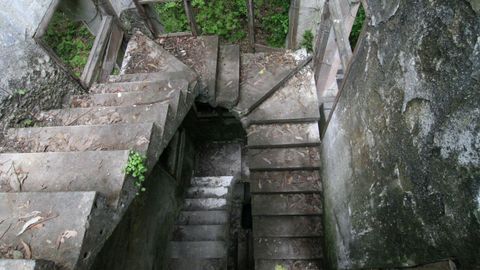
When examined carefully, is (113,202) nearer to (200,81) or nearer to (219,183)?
(200,81)

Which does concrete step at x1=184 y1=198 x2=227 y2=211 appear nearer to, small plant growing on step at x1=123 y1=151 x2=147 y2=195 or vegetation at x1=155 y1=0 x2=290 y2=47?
vegetation at x1=155 y1=0 x2=290 y2=47

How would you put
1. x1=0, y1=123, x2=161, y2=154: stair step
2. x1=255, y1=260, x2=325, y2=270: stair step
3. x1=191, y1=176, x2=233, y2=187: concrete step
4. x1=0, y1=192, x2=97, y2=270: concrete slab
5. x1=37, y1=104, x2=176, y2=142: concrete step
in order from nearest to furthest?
1. x1=0, y1=192, x2=97, y2=270: concrete slab
2. x1=0, y1=123, x2=161, y2=154: stair step
3. x1=37, y1=104, x2=176, y2=142: concrete step
4. x1=255, y1=260, x2=325, y2=270: stair step
5. x1=191, y1=176, x2=233, y2=187: concrete step

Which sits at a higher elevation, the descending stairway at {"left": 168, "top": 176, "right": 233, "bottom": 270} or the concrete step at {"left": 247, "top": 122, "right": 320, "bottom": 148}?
the concrete step at {"left": 247, "top": 122, "right": 320, "bottom": 148}

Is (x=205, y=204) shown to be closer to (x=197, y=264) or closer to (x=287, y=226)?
(x=197, y=264)

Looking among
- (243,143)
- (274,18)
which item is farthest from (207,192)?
(274,18)

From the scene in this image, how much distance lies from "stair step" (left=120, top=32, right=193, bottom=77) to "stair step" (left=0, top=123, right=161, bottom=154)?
1.89 meters

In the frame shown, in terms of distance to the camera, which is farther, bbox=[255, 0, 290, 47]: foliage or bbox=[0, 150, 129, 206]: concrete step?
bbox=[255, 0, 290, 47]: foliage

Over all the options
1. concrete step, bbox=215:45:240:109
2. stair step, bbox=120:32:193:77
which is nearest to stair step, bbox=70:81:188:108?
concrete step, bbox=215:45:240:109

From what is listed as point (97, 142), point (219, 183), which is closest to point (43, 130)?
point (97, 142)

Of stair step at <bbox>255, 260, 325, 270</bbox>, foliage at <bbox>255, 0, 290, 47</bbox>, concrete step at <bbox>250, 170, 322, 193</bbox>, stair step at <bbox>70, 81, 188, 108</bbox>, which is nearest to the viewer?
stair step at <bbox>70, 81, 188, 108</bbox>

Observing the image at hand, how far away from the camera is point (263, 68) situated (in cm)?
465

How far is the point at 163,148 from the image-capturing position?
2.62 m

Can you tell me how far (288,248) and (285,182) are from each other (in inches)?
34.0

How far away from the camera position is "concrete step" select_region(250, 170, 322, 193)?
410cm
